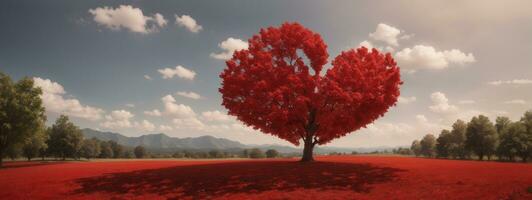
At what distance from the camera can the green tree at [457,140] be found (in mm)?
94062

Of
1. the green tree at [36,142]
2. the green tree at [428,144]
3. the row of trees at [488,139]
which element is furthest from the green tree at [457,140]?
the green tree at [36,142]

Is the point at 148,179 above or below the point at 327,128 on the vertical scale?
below

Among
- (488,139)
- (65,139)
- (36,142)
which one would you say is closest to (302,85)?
(36,142)

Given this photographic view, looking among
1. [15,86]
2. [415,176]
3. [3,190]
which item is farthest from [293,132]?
[15,86]

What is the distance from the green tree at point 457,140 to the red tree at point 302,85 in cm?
8029

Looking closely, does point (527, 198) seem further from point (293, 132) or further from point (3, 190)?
point (3, 190)

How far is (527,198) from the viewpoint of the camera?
13.7 m

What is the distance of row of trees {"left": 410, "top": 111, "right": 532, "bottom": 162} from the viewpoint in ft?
220

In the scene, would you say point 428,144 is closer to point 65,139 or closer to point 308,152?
point 308,152

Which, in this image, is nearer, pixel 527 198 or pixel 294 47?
pixel 527 198

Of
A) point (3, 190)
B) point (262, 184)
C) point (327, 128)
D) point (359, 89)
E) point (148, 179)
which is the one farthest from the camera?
point (327, 128)

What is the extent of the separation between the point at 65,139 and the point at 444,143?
118m

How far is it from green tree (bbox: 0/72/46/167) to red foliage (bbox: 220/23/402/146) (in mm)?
37271

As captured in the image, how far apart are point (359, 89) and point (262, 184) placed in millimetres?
12682
